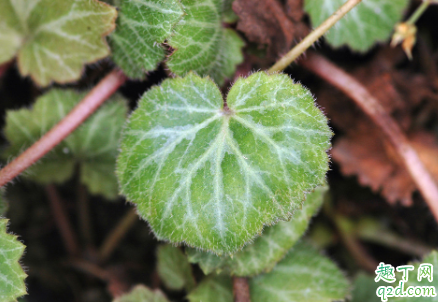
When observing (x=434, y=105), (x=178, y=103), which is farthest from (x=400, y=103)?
(x=178, y=103)

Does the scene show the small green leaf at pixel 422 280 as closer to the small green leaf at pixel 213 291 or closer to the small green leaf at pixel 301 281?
the small green leaf at pixel 301 281

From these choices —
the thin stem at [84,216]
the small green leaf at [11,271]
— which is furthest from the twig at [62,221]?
the small green leaf at [11,271]

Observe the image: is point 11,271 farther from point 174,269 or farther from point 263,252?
point 263,252

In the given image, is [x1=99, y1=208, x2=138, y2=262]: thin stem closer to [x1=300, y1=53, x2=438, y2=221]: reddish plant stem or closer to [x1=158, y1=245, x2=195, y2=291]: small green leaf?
[x1=158, y1=245, x2=195, y2=291]: small green leaf

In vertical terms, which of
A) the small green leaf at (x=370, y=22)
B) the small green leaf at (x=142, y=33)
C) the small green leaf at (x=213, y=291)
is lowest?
the small green leaf at (x=213, y=291)

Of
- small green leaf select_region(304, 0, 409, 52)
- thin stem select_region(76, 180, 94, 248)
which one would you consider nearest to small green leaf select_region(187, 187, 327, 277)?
small green leaf select_region(304, 0, 409, 52)

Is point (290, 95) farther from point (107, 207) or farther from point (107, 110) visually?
point (107, 207)
